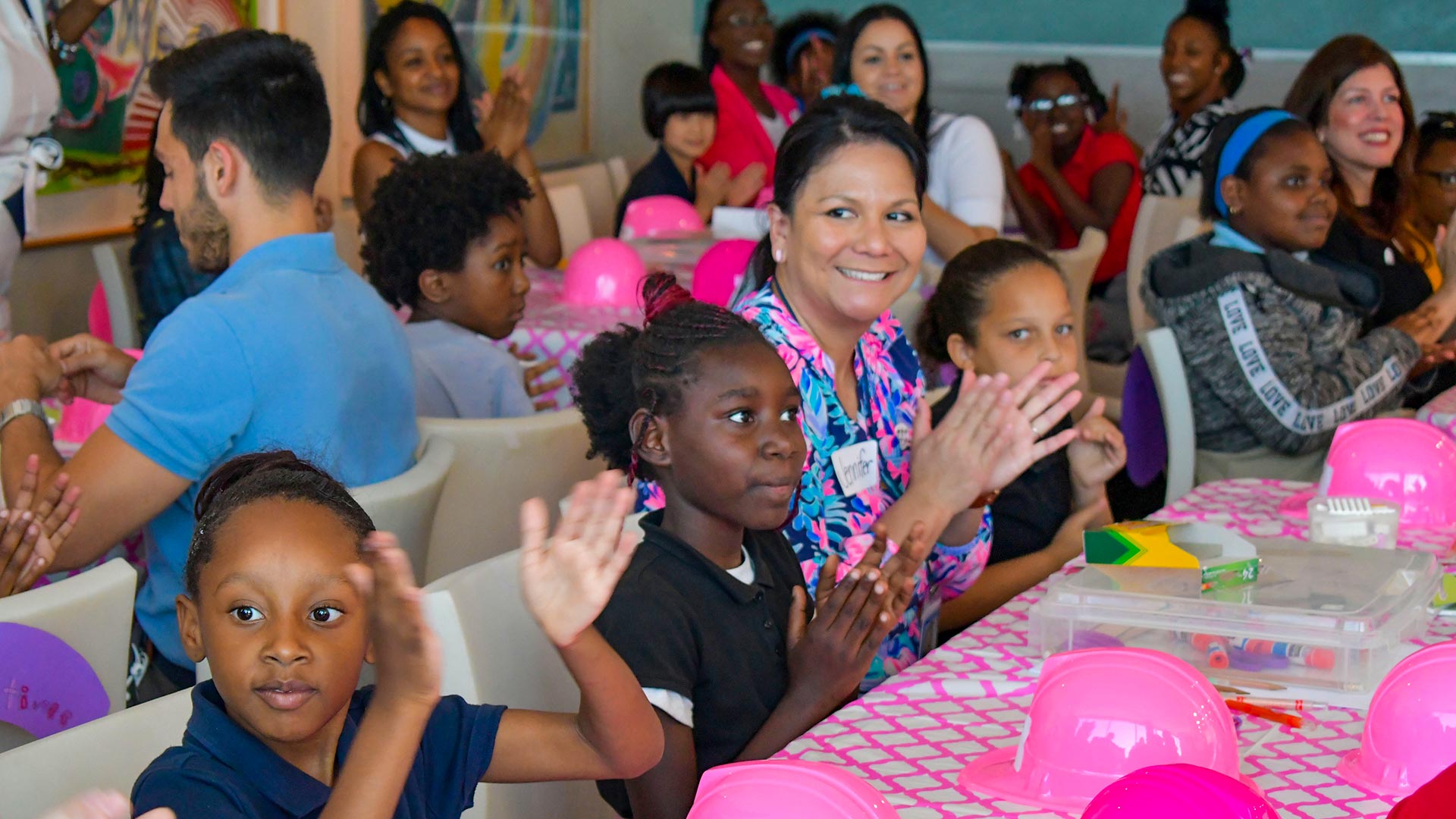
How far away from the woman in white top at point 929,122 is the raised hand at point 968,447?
2.15m

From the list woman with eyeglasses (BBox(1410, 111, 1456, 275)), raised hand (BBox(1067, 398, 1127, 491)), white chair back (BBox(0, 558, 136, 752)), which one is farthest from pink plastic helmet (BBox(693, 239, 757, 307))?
white chair back (BBox(0, 558, 136, 752))

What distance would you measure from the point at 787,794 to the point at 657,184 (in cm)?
429

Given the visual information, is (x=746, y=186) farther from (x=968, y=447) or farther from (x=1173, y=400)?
(x=968, y=447)

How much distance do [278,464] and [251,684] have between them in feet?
0.88

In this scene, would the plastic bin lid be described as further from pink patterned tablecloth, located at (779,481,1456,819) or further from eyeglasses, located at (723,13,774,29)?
eyeglasses, located at (723,13,774,29)

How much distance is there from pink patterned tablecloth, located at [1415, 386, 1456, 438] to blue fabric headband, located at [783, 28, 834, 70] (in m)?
4.04

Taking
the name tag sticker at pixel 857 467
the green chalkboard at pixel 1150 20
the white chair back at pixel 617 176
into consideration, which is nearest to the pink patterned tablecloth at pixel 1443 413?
the name tag sticker at pixel 857 467

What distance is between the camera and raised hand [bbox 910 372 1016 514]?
206 cm

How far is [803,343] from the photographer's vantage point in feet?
6.97

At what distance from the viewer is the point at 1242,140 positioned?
10.7ft

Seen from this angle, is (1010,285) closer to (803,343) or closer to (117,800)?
(803,343)

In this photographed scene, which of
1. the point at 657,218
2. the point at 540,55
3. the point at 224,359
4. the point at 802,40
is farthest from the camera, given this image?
the point at 540,55

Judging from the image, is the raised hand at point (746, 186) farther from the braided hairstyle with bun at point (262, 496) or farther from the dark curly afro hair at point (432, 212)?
the braided hairstyle with bun at point (262, 496)

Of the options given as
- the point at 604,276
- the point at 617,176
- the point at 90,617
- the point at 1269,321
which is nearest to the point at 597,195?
the point at 617,176
